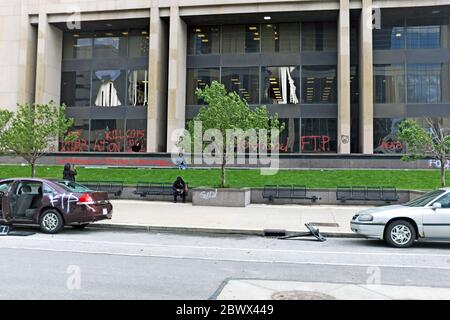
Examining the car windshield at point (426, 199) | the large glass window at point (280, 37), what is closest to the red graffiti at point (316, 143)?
the large glass window at point (280, 37)

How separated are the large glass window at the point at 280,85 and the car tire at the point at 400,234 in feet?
86.5

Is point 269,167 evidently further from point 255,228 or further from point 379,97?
point 255,228

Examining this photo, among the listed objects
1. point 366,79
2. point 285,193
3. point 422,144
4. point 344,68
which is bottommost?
point 285,193

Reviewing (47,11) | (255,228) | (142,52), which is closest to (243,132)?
(255,228)

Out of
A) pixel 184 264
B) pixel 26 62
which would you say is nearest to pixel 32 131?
pixel 184 264

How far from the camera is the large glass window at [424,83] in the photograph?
33781 mm

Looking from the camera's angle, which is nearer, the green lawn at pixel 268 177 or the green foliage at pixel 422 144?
the green foliage at pixel 422 144

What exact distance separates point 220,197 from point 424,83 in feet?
77.8

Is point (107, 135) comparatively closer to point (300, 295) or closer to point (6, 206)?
point (6, 206)

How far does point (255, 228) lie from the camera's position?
12.0 m

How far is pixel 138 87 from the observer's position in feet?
123

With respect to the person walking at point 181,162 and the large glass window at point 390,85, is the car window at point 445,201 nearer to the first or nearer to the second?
the person walking at point 181,162

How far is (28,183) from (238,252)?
6.18 meters

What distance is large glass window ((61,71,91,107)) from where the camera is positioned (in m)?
38.3
